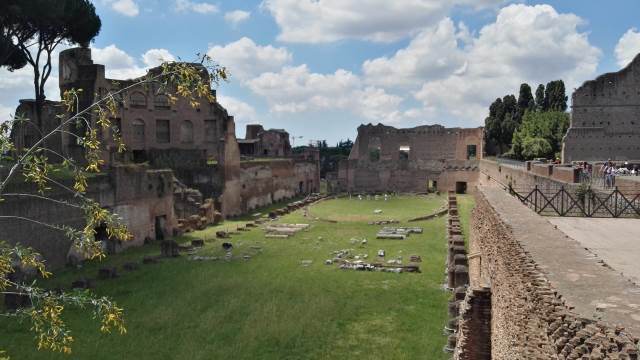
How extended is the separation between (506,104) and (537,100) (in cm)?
361

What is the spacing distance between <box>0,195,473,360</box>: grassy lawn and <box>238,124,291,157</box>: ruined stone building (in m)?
33.2

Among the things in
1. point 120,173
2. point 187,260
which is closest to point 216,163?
Result: point 120,173

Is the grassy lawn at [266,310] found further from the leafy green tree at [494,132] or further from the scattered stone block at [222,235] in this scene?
the leafy green tree at [494,132]

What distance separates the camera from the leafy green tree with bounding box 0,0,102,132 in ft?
89.6

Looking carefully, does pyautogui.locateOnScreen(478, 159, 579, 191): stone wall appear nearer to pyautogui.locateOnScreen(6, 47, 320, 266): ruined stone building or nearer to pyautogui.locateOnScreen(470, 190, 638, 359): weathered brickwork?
pyautogui.locateOnScreen(470, 190, 638, 359): weathered brickwork

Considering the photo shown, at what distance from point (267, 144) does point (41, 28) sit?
27394mm

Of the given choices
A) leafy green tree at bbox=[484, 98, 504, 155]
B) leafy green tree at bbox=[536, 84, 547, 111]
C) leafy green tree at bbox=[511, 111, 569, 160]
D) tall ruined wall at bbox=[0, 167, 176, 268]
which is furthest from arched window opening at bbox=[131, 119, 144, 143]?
leafy green tree at bbox=[536, 84, 547, 111]

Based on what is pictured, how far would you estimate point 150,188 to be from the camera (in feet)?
79.7

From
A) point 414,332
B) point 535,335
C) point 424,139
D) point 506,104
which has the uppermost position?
point 506,104

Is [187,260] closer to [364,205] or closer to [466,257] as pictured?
[466,257]

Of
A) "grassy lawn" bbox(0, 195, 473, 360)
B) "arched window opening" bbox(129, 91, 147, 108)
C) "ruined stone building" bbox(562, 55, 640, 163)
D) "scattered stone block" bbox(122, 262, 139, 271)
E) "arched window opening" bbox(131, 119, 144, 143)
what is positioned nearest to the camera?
"grassy lawn" bbox(0, 195, 473, 360)

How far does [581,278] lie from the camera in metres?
5.73

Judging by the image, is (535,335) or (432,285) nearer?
(535,335)

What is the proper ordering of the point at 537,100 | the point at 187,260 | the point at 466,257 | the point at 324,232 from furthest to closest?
the point at 537,100 → the point at 324,232 → the point at 187,260 → the point at 466,257
